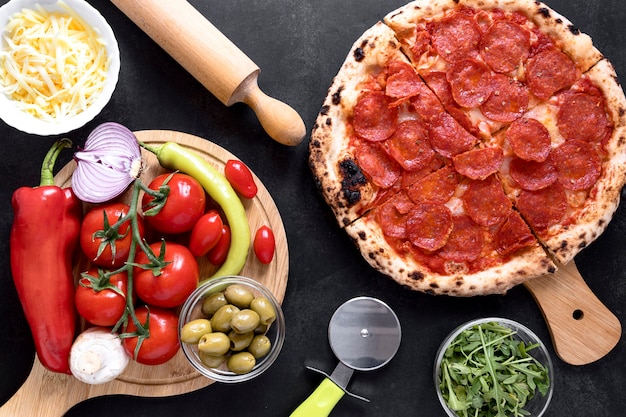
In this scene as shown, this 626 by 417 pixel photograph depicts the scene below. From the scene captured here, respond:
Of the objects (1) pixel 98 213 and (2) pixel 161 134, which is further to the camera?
(2) pixel 161 134

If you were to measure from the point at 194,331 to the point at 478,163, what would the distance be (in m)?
1.89

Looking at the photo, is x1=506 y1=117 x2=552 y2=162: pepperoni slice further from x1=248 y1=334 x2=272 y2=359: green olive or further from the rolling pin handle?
x1=248 y1=334 x2=272 y2=359: green olive

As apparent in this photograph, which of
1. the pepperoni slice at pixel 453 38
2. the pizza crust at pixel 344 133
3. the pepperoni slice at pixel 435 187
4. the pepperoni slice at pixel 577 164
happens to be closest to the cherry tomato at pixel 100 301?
the pizza crust at pixel 344 133

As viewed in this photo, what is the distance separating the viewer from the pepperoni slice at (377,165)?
12.4ft

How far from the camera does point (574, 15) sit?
4.15 m

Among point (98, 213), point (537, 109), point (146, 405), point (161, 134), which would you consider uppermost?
point (537, 109)

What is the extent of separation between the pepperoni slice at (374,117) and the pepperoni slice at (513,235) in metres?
0.89

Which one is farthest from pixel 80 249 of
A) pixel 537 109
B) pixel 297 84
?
pixel 537 109

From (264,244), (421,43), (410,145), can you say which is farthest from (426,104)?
(264,244)

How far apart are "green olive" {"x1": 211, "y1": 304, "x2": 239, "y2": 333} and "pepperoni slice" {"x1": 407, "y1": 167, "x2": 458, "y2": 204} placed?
50.0 inches

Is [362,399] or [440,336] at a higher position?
[440,336]

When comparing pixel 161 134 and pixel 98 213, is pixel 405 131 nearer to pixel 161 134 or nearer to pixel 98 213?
pixel 161 134

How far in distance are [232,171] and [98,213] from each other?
2.51ft

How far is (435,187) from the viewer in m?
→ 3.81
